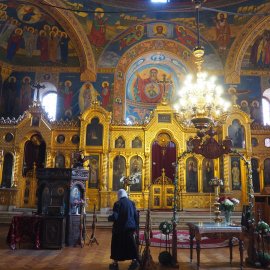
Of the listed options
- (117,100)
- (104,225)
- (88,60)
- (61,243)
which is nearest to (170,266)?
(61,243)

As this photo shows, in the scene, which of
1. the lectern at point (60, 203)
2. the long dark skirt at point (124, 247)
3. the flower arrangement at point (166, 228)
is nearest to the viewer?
the long dark skirt at point (124, 247)

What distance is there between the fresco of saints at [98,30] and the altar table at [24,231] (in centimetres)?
1138

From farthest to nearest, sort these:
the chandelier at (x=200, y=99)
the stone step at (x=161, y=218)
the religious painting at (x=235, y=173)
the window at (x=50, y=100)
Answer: the window at (x=50, y=100)
the religious painting at (x=235, y=173)
the stone step at (x=161, y=218)
the chandelier at (x=200, y=99)

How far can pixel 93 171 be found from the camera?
48.4ft

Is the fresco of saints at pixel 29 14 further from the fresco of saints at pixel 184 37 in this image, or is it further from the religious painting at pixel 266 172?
the religious painting at pixel 266 172

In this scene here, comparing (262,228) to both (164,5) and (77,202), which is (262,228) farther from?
(164,5)

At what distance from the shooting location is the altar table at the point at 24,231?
794cm

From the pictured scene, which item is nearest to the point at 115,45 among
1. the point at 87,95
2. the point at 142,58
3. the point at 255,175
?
the point at 142,58

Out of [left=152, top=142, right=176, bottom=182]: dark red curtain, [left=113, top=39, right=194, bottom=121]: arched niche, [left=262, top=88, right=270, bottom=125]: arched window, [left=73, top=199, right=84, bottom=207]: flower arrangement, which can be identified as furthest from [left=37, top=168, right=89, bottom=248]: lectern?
[left=262, top=88, right=270, bottom=125]: arched window

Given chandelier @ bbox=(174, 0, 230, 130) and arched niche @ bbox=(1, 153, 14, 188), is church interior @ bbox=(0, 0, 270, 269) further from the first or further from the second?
chandelier @ bbox=(174, 0, 230, 130)

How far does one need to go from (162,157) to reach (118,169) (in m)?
2.24

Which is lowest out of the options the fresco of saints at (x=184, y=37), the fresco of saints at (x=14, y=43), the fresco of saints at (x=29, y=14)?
the fresco of saints at (x=14, y=43)

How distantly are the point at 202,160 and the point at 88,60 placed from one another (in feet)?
25.6

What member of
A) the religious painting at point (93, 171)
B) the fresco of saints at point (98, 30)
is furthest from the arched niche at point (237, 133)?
the fresco of saints at point (98, 30)
